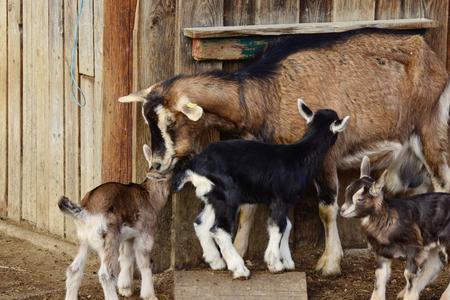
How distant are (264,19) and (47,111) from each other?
217cm

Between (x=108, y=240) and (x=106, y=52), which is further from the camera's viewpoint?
(x=106, y=52)

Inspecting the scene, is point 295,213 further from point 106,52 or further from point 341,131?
point 106,52

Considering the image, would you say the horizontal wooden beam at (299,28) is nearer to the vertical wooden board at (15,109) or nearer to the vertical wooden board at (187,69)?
the vertical wooden board at (187,69)

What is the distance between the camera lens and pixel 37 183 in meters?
11.5

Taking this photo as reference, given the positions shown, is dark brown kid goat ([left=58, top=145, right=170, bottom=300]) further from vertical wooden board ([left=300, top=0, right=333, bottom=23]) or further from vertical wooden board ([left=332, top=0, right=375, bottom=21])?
vertical wooden board ([left=332, top=0, right=375, bottom=21])

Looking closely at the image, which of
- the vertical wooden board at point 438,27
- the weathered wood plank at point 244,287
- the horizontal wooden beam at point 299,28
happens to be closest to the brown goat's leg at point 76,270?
the weathered wood plank at point 244,287

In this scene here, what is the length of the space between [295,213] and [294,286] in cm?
115

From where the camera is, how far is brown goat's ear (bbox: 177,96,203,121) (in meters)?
9.49

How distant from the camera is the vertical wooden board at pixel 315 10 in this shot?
10273 millimetres

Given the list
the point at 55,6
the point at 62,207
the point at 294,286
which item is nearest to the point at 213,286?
the point at 294,286

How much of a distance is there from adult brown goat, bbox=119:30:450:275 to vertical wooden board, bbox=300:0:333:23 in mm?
169

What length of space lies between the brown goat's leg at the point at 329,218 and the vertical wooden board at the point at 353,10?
118 centimetres

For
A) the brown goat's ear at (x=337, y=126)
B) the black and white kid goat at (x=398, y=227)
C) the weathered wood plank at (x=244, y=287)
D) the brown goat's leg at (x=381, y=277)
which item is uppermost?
the brown goat's ear at (x=337, y=126)

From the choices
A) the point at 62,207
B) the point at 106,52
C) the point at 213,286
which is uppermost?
the point at 106,52
